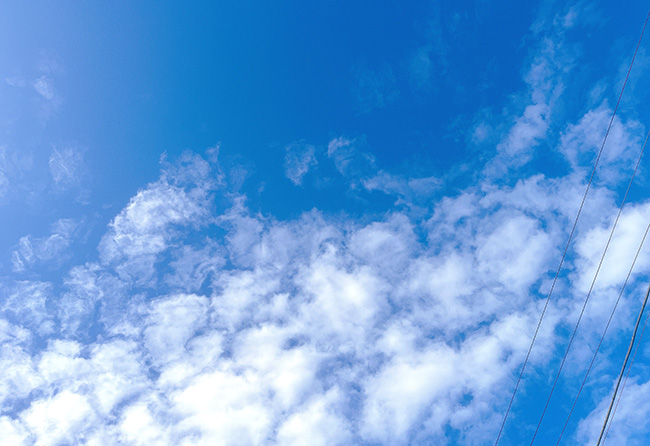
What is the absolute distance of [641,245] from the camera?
30750mm

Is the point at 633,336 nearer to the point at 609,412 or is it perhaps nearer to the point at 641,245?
the point at 609,412

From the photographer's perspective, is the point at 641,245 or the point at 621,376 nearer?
the point at 621,376

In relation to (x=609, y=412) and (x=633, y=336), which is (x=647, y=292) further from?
A: (x=609, y=412)

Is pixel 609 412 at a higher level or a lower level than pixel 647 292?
lower

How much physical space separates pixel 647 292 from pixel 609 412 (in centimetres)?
385

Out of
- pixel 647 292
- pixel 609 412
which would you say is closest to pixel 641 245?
pixel 647 292

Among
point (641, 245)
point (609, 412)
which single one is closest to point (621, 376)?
point (609, 412)

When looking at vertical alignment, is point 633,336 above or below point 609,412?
above

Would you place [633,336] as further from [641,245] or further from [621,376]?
[641,245]

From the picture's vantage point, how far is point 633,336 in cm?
2612

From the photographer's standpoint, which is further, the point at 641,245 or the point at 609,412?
the point at 641,245

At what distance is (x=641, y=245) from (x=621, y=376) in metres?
6.48

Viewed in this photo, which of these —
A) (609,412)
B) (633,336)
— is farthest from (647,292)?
(609,412)

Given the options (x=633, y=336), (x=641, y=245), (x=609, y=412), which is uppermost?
(x=641, y=245)
